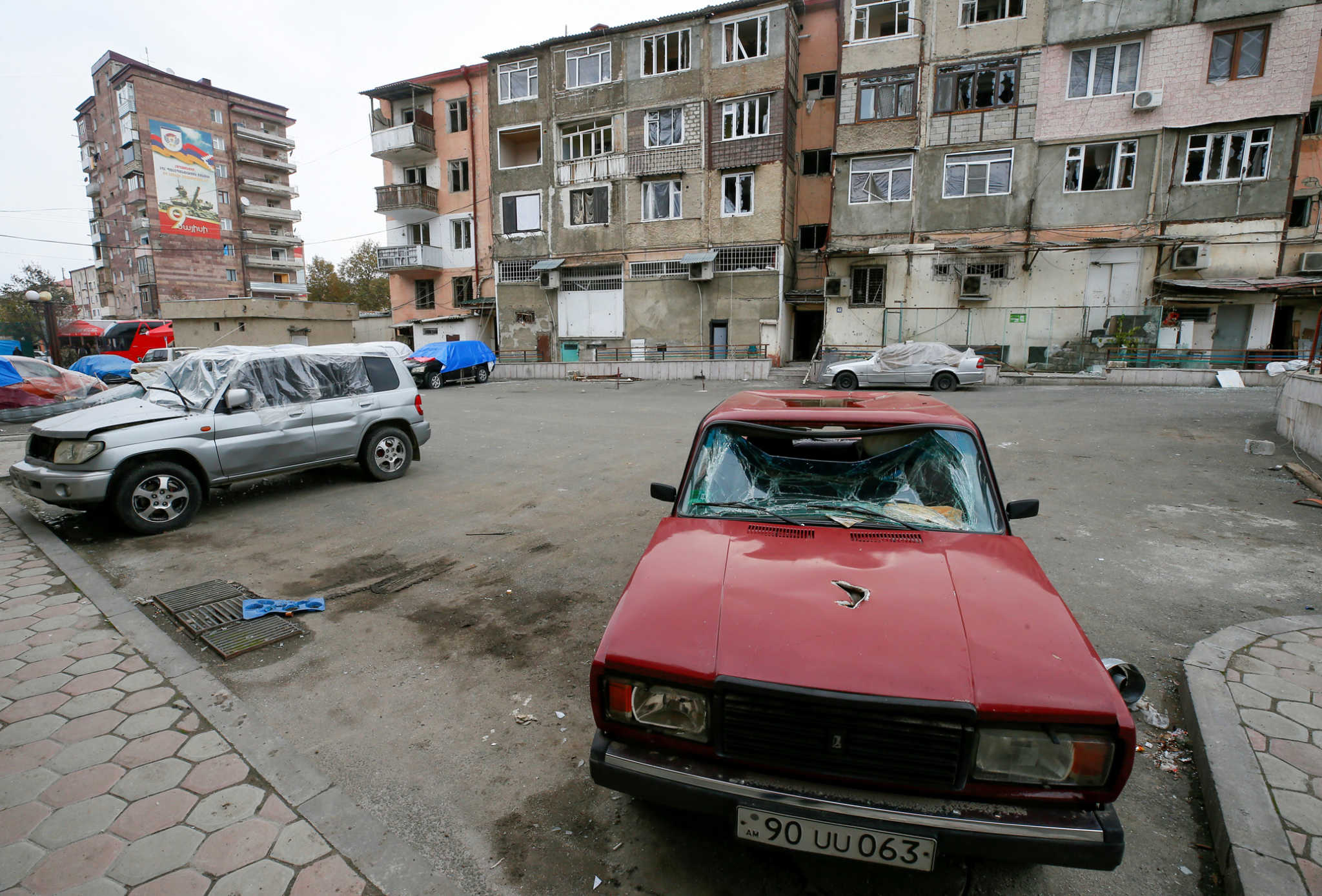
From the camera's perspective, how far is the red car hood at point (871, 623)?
200cm

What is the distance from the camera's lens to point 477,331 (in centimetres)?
3331

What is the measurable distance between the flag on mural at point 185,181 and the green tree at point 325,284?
803 cm

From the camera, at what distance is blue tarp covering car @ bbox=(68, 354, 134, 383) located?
23.2 metres

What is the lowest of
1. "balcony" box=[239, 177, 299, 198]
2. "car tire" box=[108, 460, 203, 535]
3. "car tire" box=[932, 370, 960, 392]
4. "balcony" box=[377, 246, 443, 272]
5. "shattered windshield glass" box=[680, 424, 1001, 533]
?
"car tire" box=[108, 460, 203, 535]

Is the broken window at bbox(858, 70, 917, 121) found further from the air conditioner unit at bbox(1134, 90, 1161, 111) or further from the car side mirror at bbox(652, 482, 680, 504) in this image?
the car side mirror at bbox(652, 482, 680, 504)

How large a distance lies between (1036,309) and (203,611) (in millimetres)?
26303

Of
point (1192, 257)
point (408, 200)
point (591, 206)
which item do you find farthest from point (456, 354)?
point (1192, 257)

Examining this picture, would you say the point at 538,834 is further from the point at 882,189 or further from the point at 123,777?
the point at 882,189

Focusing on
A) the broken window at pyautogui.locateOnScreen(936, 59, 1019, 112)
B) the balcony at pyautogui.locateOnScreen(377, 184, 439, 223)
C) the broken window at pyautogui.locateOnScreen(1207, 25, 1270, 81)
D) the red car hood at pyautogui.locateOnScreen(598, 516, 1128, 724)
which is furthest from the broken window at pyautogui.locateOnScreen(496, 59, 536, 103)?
the red car hood at pyautogui.locateOnScreen(598, 516, 1128, 724)

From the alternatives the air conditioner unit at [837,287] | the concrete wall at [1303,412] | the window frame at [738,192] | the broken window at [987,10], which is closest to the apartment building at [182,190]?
the window frame at [738,192]

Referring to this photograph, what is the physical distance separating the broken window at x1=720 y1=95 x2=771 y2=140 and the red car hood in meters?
27.1

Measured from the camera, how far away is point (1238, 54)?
20625 millimetres

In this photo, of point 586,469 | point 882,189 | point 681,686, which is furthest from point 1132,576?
point 882,189

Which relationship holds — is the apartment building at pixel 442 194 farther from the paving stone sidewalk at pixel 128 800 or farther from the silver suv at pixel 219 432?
the paving stone sidewalk at pixel 128 800
